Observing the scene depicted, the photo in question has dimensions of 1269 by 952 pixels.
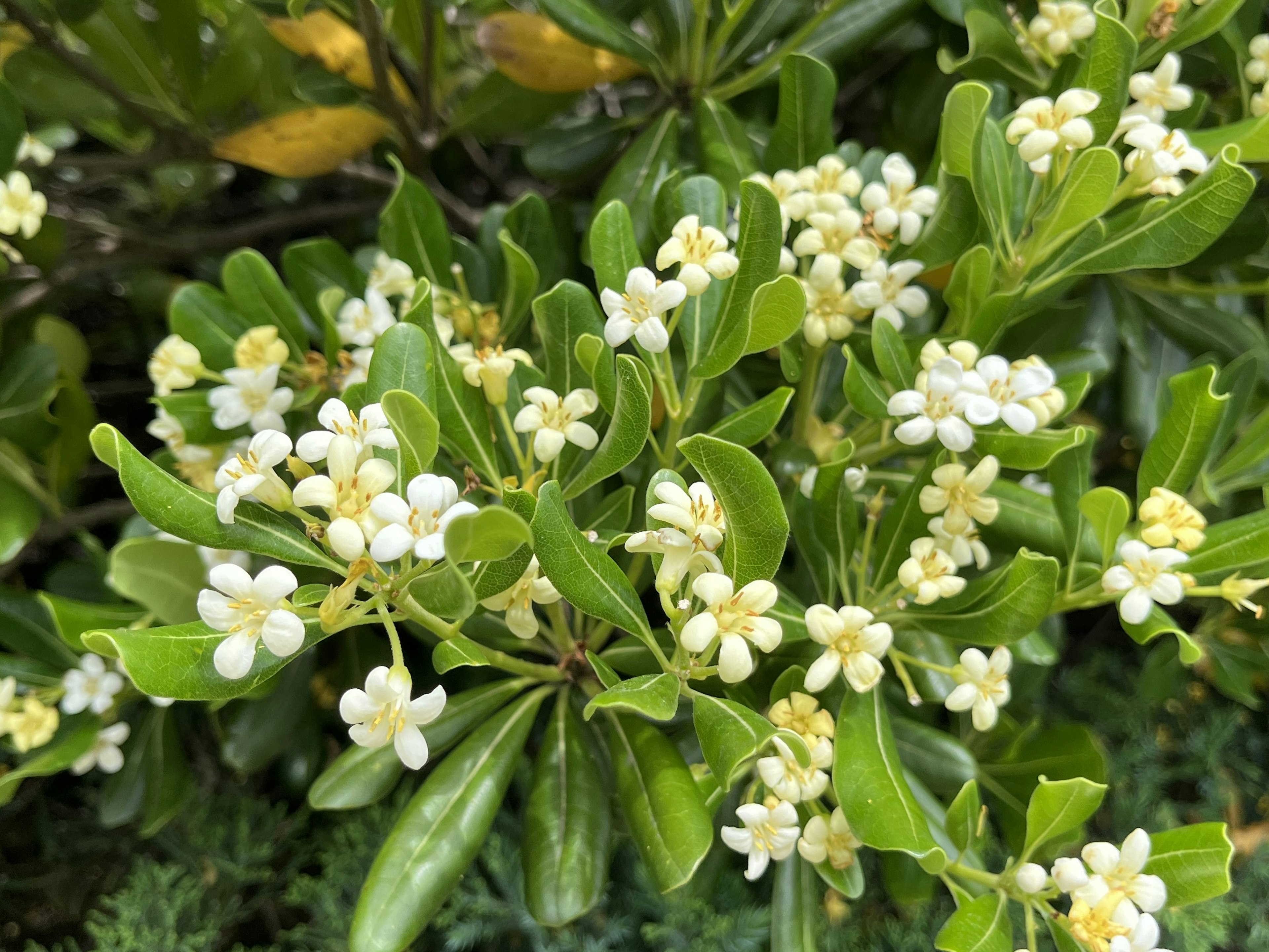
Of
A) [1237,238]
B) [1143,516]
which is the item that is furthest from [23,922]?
[1237,238]

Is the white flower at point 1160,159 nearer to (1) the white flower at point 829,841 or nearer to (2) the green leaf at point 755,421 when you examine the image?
(2) the green leaf at point 755,421

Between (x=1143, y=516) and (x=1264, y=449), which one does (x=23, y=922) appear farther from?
(x=1264, y=449)

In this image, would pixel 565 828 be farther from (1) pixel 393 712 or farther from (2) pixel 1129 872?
(2) pixel 1129 872

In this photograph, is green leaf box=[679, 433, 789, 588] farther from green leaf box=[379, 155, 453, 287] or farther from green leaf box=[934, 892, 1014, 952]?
green leaf box=[379, 155, 453, 287]

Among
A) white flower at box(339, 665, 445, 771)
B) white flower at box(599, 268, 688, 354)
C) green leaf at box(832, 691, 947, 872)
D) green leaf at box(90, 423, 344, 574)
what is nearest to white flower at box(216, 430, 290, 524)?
green leaf at box(90, 423, 344, 574)

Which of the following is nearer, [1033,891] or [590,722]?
[1033,891]

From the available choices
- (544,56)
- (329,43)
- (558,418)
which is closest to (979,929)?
(558,418)
